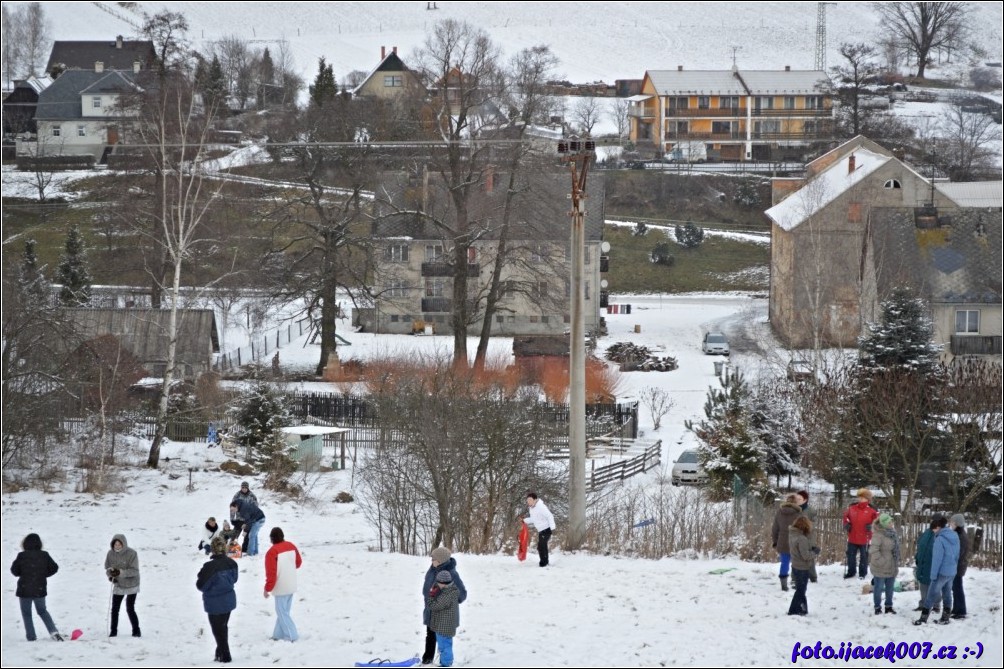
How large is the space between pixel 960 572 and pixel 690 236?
54292mm

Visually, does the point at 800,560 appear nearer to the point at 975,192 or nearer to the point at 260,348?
the point at 260,348

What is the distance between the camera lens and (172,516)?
21.6 metres

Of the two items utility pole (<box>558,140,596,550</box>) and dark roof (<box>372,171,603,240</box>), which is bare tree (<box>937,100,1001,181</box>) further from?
utility pole (<box>558,140,596,550</box>)

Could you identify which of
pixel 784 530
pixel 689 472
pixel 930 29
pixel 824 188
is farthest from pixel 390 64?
pixel 784 530

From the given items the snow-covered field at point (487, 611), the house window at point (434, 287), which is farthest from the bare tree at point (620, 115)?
the snow-covered field at point (487, 611)

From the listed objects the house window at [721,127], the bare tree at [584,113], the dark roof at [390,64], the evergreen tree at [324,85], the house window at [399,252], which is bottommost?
the house window at [399,252]

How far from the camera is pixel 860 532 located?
14320 millimetres

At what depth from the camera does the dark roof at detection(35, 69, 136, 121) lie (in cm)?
8012

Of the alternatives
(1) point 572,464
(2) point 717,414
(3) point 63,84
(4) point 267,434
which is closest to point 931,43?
(2) point 717,414

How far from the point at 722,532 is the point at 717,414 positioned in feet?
35.7

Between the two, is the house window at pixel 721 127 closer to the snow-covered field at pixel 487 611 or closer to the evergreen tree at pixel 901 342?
the evergreen tree at pixel 901 342

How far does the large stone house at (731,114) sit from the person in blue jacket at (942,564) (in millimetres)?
54463

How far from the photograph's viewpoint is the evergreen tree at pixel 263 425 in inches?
1011

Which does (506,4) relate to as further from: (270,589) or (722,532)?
(270,589)
